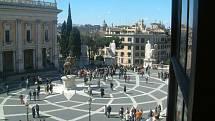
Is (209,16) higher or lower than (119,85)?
higher

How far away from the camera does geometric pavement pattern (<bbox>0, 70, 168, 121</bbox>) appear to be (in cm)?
3125

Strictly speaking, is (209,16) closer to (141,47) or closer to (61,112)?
(61,112)

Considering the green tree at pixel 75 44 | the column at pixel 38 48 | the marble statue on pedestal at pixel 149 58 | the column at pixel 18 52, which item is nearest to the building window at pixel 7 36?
the column at pixel 18 52

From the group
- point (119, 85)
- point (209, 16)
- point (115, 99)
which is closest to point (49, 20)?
point (119, 85)

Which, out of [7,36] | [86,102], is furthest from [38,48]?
[86,102]

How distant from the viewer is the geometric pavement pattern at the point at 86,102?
3125 centimetres

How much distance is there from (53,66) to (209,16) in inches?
2377

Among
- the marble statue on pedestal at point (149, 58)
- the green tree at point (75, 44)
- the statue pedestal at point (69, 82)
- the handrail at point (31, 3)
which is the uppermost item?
the handrail at point (31, 3)

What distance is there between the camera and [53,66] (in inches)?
2437

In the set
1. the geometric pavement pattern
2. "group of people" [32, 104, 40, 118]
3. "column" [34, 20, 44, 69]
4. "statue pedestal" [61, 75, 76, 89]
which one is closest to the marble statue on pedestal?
"column" [34, 20, 44, 69]

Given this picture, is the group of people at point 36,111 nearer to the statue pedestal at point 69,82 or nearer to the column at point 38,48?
the statue pedestal at point 69,82

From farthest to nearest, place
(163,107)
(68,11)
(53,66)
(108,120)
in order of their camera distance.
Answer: (68,11), (53,66), (163,107), (108,120)

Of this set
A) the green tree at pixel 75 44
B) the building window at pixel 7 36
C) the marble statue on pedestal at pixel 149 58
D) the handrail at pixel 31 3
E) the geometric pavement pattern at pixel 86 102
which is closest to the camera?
the geometric pavement pattern at pixel 86 102

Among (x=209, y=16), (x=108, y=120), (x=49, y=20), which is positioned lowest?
(x=108, y=120)
